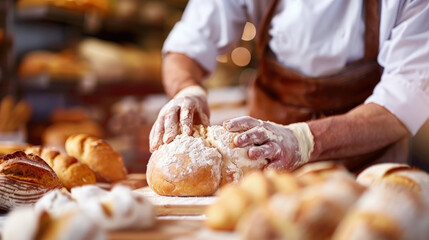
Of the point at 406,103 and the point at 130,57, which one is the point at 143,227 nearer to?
the point at 406,103

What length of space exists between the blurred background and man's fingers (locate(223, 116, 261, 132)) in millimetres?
1523

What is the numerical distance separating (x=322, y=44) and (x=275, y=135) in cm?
68

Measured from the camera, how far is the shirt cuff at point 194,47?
236cm

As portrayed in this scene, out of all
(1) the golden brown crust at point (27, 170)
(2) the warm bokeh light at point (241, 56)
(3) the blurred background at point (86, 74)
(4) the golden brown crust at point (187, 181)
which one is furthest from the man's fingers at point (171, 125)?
(2) the warm bokeh light at point (241, 56)

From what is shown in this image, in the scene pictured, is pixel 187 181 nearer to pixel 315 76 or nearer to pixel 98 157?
pixel 98 157

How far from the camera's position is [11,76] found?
3.93m

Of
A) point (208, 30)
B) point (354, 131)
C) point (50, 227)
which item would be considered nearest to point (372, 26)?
point (354, 131)

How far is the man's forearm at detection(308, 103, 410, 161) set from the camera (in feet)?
5.86

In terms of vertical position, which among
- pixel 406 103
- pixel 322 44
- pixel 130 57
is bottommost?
pixel 130 57

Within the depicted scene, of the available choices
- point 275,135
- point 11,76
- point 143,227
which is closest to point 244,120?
point 275,135

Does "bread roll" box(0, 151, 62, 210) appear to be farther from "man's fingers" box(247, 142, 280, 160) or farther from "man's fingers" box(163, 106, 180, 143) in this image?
"man's fingers" box(247, 142, 280, 160)

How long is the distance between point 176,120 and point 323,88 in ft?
2.41

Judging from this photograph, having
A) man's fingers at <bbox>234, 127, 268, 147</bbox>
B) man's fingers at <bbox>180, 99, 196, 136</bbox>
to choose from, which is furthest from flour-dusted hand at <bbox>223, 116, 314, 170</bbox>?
man's fingers at <bbox>180, 99, 196, 136</bbox>

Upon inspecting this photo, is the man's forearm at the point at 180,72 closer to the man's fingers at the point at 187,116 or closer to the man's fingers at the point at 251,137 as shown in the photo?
the man's fingers at the point at 187,116
